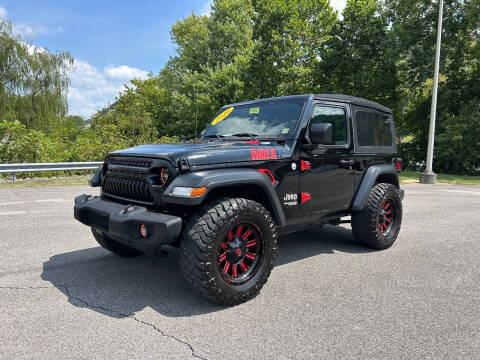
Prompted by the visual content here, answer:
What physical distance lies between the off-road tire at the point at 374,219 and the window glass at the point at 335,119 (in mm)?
904

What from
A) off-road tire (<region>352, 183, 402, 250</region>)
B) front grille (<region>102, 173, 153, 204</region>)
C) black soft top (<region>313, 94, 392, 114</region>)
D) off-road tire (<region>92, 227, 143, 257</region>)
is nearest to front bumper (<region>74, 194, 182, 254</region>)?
front grille (<region>102, 173, 153, 204</region>)

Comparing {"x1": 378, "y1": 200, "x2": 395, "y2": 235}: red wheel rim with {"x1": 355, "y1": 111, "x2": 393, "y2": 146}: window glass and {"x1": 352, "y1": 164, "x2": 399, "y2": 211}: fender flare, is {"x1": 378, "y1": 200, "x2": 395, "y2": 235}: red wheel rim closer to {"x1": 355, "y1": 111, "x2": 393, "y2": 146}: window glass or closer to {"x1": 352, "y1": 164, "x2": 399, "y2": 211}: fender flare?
{"x1": 352, "y1": 164, "x2": 399, "y2": 211}: fender flare

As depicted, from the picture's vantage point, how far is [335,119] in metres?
4.41

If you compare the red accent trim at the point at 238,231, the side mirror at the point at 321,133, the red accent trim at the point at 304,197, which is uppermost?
the side mirror at the point at 321,133

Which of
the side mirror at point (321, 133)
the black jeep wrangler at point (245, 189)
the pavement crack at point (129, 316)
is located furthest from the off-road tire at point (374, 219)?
the pavement crack at point (129, 316)

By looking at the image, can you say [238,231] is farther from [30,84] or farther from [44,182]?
[30,84]

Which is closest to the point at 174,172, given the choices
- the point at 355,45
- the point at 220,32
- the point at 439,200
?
the point at 439,200

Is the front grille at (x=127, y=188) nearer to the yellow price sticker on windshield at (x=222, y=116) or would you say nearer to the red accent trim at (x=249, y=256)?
the red accent trim at (x=249, y=256)

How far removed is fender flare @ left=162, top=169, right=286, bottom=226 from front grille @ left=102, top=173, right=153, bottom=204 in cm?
39

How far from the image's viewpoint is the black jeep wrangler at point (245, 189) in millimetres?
3062

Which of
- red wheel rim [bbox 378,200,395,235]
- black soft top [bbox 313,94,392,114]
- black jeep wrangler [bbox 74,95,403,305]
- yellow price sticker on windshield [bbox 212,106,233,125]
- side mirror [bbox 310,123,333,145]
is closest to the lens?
black jeep wrangler [bbox 74,95,403,305]

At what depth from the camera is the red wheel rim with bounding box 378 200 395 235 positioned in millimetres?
5051

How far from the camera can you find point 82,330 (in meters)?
2.78

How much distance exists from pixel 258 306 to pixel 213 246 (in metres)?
0.71
